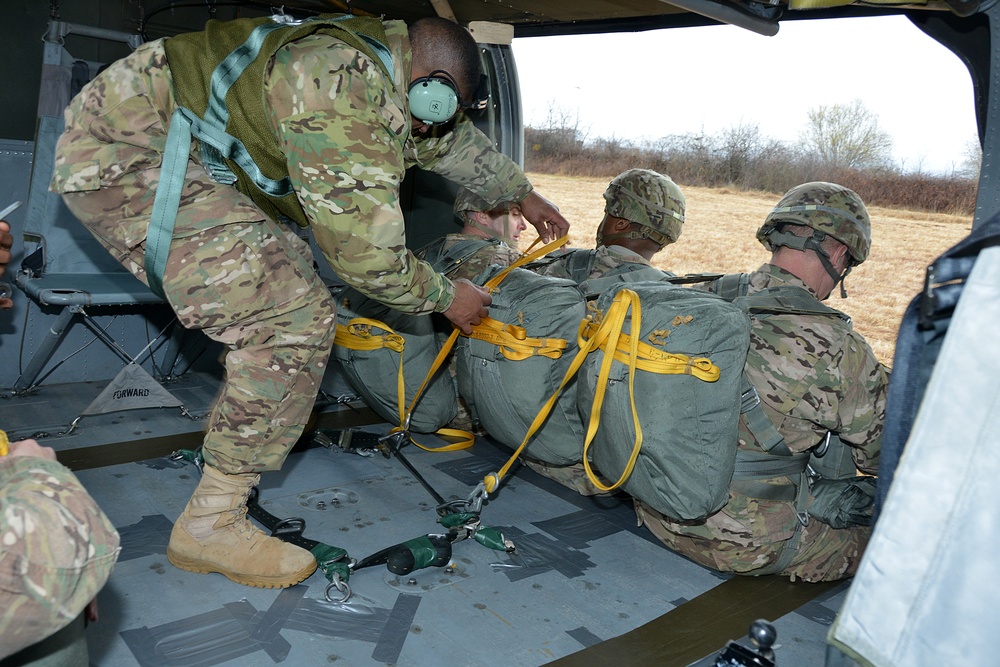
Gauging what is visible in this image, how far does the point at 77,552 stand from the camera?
40.6 inches

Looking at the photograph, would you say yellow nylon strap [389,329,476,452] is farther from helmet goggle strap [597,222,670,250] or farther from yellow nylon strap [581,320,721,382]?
helmet goggle strap [597,222,670,250]

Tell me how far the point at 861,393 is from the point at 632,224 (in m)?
1.40

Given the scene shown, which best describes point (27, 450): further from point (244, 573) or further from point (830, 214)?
point (830, 214)

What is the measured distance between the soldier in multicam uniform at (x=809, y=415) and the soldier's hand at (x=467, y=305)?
30.4 inches

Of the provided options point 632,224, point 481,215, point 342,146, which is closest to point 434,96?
point 342,146

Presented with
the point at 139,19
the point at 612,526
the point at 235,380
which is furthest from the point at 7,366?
the point at 612,526

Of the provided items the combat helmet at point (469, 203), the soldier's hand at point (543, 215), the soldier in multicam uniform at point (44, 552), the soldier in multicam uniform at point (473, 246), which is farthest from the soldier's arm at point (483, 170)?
the soldier in multicam uniform at point (44, 552)

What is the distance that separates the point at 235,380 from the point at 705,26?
8.03 ft

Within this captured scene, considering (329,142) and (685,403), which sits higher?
(329,142)

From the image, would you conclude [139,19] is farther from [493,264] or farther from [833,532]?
[833,532]

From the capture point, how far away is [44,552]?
3.26 ft

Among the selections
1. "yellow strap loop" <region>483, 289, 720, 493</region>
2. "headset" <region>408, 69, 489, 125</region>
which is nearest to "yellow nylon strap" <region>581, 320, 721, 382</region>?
"yellow strap loop" <region>483, 289, 720, 493</region>

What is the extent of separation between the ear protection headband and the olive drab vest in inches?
3.1

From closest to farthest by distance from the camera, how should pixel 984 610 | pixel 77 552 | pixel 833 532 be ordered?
pixel 984 610, pixel 77 552, pixel 833 532
